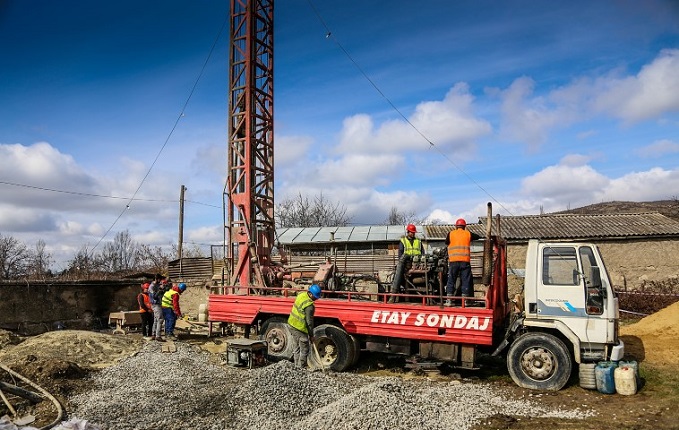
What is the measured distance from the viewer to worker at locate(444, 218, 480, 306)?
9188mm

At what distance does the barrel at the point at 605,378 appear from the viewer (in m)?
7.86

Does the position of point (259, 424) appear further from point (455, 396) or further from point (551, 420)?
point (551, 420)

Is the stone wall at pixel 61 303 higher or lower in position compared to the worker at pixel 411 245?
lower

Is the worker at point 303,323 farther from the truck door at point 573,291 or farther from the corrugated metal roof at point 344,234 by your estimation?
the corrugated metal roof at point 344,234

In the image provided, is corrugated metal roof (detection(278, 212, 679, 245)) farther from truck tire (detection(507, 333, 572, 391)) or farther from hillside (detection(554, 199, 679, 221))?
hillside (detection(554, 199, 679, 221))

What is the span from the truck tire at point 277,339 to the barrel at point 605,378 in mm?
5596

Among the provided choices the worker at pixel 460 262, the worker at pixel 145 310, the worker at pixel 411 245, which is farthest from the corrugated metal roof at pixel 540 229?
the worker at pixel 145 310

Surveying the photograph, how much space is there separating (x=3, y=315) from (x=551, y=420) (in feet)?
50.9

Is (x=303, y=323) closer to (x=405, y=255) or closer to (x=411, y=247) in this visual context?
(x=405, y=255)

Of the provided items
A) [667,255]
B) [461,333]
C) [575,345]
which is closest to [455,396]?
[461,333]

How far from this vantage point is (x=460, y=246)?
919 cm

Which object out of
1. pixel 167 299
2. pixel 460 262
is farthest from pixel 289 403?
pixel 167 299

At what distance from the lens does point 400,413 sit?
6.50m

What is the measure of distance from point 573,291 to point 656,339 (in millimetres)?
4534
